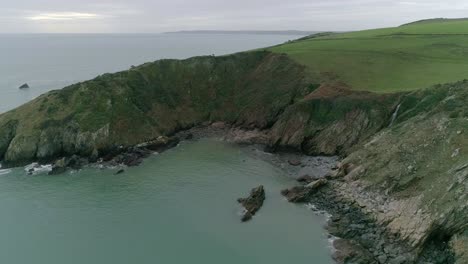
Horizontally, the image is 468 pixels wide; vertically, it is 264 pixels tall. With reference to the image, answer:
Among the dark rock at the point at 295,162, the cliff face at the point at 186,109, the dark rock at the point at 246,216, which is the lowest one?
the dark rock at the point at 246,216

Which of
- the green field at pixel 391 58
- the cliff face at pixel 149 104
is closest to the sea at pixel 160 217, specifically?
the cliff face at pixel 149 104

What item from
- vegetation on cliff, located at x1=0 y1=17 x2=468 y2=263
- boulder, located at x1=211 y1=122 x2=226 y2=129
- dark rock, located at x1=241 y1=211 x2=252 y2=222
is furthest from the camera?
boulder, located at x1=211 y1=122 x2=226 y2=129

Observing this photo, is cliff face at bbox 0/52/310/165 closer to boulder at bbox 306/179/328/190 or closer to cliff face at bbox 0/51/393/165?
cliff face at bbox 0/51/393/165

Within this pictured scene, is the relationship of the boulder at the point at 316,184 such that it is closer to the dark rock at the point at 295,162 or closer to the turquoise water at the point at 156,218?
the turquoise water at the point at 156,218

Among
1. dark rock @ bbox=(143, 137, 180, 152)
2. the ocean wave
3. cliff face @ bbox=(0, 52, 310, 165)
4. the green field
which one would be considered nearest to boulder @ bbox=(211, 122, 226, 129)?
cliff face @ bbox=(0, 52, 310, 165)

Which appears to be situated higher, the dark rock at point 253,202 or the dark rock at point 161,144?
the dark rock at point 161,144
